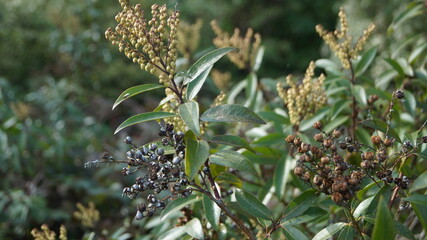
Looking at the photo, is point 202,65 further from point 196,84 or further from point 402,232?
point 402,232

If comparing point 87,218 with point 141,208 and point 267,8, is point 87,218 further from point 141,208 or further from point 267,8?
point 267,8

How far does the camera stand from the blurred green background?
2.92 meters

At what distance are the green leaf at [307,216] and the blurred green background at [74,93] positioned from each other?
89cm

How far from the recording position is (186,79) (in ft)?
3.57

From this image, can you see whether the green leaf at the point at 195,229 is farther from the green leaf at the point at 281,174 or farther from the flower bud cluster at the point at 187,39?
the flower bud cluster at the point at 187,39

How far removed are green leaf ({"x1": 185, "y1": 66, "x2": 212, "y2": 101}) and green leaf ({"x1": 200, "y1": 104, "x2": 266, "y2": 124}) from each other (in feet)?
0.22

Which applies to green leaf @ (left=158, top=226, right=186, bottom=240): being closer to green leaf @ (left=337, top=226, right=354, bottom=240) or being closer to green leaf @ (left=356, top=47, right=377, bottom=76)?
green leaf @ (left=337, top=226, right=354, bottom=240)

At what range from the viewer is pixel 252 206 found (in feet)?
3.61

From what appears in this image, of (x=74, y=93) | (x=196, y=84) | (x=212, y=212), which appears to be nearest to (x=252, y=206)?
(x=212, y=212)

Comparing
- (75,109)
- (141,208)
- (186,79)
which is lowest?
(141,208)

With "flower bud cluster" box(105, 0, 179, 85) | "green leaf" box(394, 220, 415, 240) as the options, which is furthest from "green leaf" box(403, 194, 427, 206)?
"flower bud cluster" box(105, 0, 179, 85)

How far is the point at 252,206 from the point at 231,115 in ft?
0.76

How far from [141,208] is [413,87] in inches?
48.1

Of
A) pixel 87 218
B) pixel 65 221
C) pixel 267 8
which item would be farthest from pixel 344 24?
pixel 267 8
